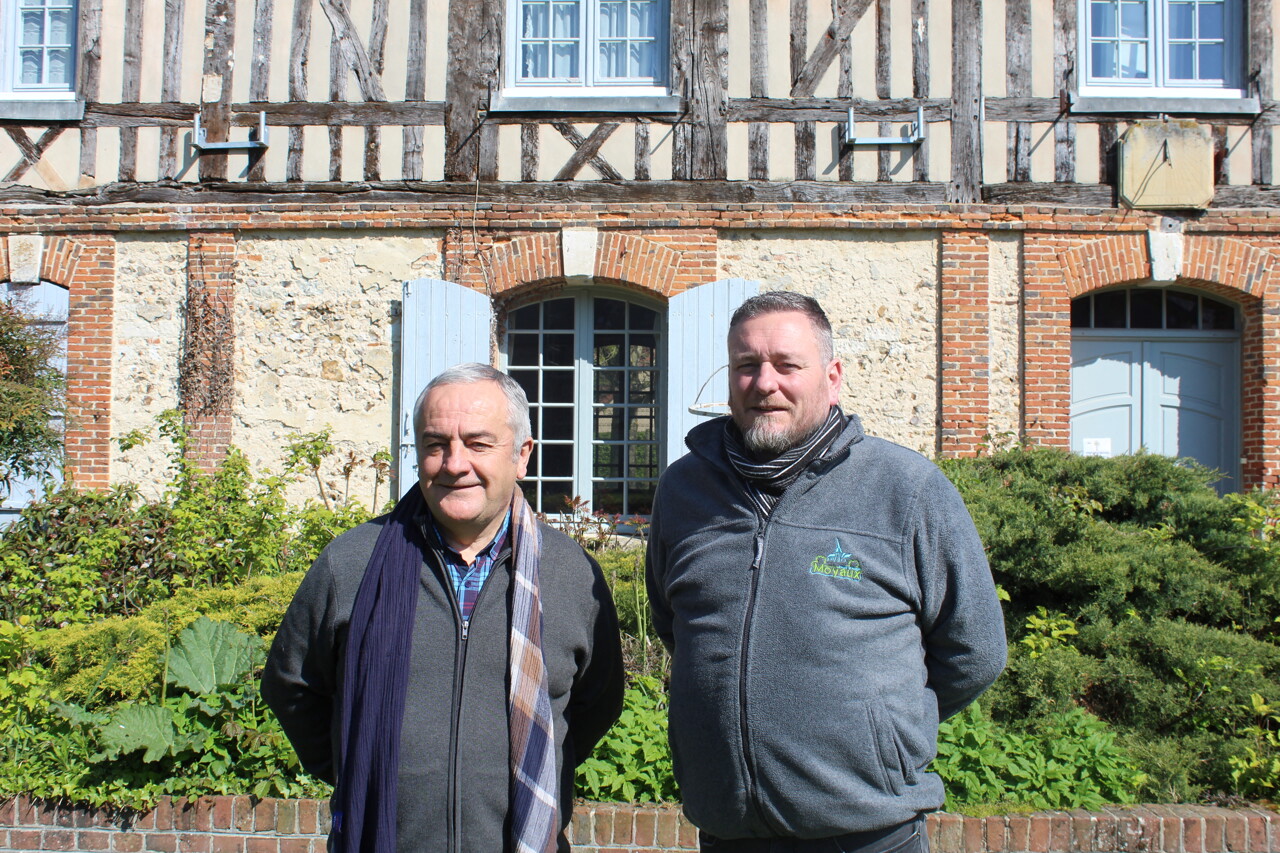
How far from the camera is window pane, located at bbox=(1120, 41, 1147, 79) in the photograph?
6.93 metres

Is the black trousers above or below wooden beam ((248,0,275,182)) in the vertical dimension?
below

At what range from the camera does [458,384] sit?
199 centimetres

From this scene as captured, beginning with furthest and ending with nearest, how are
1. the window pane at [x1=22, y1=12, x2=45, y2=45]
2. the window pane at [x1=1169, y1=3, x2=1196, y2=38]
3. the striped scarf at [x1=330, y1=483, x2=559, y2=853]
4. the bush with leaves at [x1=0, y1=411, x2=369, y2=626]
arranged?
the window pane at [x1=22, y1=12, x2=45, y2=45]
the window pane at [x1=1169, y1=3, x2=1196, y2=38]
the bush with leaves at [x1=0, y1=411, x2=369, y2=626]
the striped scarf at [x1=330, y1=483, x2=559, y2=853]

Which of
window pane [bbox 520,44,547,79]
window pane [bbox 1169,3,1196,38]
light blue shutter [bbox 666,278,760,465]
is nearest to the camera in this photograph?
light blue shutter [bbox 666,278,760,465]

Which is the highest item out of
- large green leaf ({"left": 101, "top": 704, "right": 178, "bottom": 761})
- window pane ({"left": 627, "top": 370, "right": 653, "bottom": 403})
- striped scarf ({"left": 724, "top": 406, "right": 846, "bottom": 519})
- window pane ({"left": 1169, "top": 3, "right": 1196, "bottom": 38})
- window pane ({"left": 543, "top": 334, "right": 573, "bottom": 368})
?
window pane ({"left": 1169, "top": 3, "right": 1196, "bottom": 38})

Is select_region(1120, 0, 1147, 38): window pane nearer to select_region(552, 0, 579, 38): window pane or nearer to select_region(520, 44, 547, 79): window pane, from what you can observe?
select_region(552, 0, 579, 38): window pane

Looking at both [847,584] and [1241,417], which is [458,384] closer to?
[847,584]

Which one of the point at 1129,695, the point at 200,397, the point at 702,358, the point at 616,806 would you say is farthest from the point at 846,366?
the point at 200,397

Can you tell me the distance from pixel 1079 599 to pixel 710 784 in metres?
3.22

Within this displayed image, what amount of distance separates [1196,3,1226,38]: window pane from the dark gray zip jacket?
24.1 feet

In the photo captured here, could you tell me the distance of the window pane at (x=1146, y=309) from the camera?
7.13 m

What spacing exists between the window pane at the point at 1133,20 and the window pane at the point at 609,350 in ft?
14.8

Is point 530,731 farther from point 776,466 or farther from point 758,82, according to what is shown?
point 758,82

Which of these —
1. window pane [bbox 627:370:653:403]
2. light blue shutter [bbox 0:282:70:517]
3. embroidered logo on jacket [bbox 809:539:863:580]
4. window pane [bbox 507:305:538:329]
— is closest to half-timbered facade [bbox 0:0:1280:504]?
light blue shutter [bbox 0:282:70:517]
